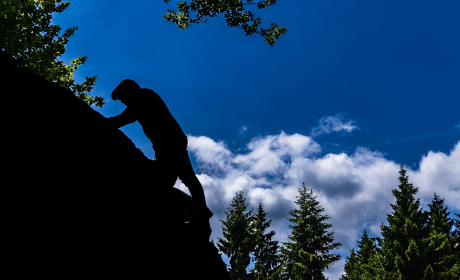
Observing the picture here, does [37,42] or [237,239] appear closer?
[37,42]

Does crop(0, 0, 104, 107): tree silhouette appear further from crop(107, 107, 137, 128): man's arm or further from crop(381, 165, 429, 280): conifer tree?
crop(381, 165, 429, 280): conifer tree

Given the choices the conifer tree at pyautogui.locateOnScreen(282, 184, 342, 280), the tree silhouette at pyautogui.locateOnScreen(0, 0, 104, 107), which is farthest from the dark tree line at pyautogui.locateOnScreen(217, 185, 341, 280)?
the tree silhouette at pyautogui.locateOnScreen(0, 0, 104, 107)

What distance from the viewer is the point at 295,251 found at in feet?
92.6

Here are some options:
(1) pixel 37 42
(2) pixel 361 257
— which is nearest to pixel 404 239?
(2) pixel 361 257

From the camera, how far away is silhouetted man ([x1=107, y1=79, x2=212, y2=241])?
13.1ft

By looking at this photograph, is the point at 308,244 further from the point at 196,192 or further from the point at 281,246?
the point at 196,192

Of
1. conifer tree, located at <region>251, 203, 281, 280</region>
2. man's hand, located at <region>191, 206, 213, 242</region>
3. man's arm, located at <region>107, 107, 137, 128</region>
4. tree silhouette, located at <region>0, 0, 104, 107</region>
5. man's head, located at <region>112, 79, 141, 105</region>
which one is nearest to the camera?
man's arm, located at <region>107, 107, 137, 128</region>

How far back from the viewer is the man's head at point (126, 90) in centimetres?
411

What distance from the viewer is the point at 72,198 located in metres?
2.50

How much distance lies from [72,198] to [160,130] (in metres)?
1.83

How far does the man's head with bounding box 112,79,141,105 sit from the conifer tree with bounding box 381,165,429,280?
2400 cm

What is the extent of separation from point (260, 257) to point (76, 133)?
30001 mm

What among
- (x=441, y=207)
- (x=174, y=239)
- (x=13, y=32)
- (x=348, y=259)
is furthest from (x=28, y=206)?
(x=348, y=259)

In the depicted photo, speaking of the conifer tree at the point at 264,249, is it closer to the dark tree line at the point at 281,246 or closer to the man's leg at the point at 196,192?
the dark tree line at the point at 281,246
